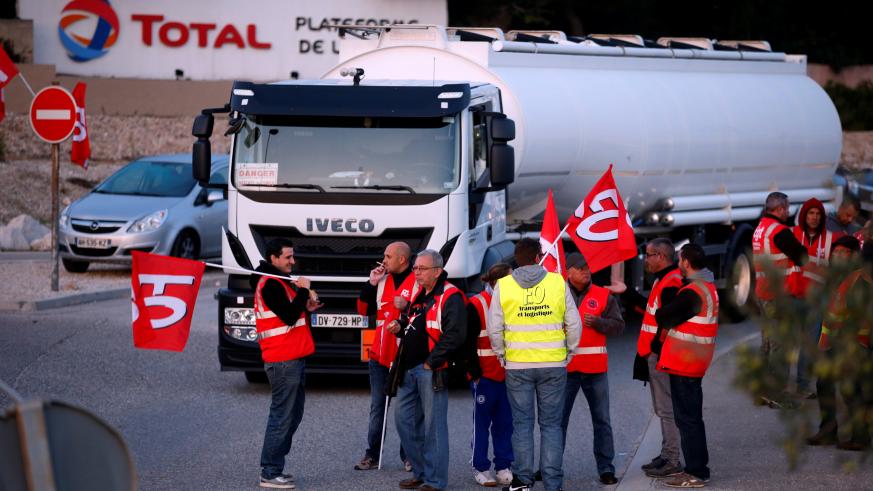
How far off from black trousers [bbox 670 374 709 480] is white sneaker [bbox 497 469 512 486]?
1.16 metres

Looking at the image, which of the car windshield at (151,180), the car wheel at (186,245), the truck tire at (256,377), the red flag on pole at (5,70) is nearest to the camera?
the truck tire at (256,377)

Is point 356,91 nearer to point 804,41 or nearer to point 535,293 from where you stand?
point 535,293

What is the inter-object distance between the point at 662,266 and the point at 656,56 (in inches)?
352

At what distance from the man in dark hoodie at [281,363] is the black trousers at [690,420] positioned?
243cm

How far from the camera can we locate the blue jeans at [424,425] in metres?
9.01

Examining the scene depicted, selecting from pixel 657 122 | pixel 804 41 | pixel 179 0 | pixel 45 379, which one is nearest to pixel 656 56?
pixel 657 122

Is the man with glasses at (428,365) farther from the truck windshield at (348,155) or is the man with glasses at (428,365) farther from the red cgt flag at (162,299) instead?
the truck windshield at (348,155)

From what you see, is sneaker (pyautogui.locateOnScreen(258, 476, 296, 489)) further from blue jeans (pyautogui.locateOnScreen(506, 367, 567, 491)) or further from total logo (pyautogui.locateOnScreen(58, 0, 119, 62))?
total logo (pyautogui.locateOnScreen(58, 0, 119, 62))

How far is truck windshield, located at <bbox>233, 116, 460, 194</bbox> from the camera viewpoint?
40.8 ft

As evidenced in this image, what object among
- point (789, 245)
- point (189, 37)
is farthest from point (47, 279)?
point (189, 37)

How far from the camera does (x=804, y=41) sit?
52.8m

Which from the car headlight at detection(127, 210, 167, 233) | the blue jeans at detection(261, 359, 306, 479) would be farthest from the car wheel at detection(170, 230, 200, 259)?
the blue jeans at detection(261, 359, 306, 479)

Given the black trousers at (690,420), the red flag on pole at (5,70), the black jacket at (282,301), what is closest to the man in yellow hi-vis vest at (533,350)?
the black trousers at (690,420)

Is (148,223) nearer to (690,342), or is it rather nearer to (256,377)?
(256,377)
